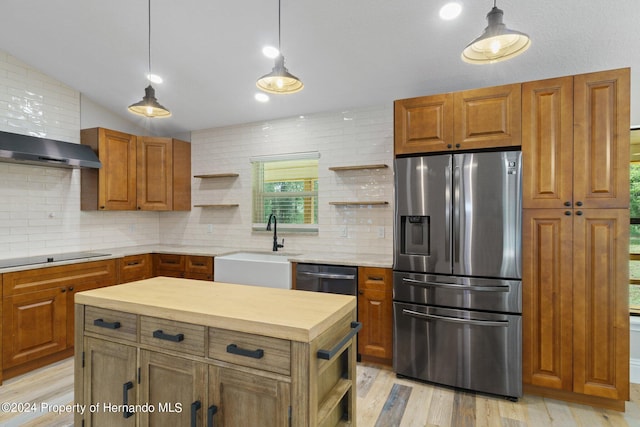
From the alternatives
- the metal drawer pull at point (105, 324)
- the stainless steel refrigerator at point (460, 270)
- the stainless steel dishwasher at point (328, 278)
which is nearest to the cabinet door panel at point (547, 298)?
the stainless steel refrigerator at point (460, 270)

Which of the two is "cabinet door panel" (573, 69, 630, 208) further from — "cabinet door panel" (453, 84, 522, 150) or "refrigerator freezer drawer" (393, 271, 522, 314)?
"refrigerator freezer drawer" (393, 271, 522, 314)

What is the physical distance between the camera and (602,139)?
2.35 meters

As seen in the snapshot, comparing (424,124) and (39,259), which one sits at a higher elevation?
(424,124)

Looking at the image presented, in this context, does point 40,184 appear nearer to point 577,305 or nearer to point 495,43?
point 495,43

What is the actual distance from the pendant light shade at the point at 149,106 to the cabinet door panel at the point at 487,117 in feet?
7.29

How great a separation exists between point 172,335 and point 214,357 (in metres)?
0.24

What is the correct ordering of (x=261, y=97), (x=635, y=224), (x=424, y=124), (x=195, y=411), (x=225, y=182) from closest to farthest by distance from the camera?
1. (x=195, y=411)
2. (x=424, y=124)
3. (x=635, y=224)
4. (x=261, y=97)
5. (x=225, y=182)

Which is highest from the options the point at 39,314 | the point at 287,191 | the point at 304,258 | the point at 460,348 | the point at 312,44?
the point at 312,44

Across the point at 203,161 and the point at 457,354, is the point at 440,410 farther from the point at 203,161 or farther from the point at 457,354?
the point at 203,161

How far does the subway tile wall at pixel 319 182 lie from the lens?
3.61 m

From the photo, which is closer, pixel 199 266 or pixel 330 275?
pixel 330 275

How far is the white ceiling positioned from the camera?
7.63ft

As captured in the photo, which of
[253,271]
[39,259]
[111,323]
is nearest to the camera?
[111,323]

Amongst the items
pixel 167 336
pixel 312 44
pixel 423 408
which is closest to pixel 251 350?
pixel 167 336
